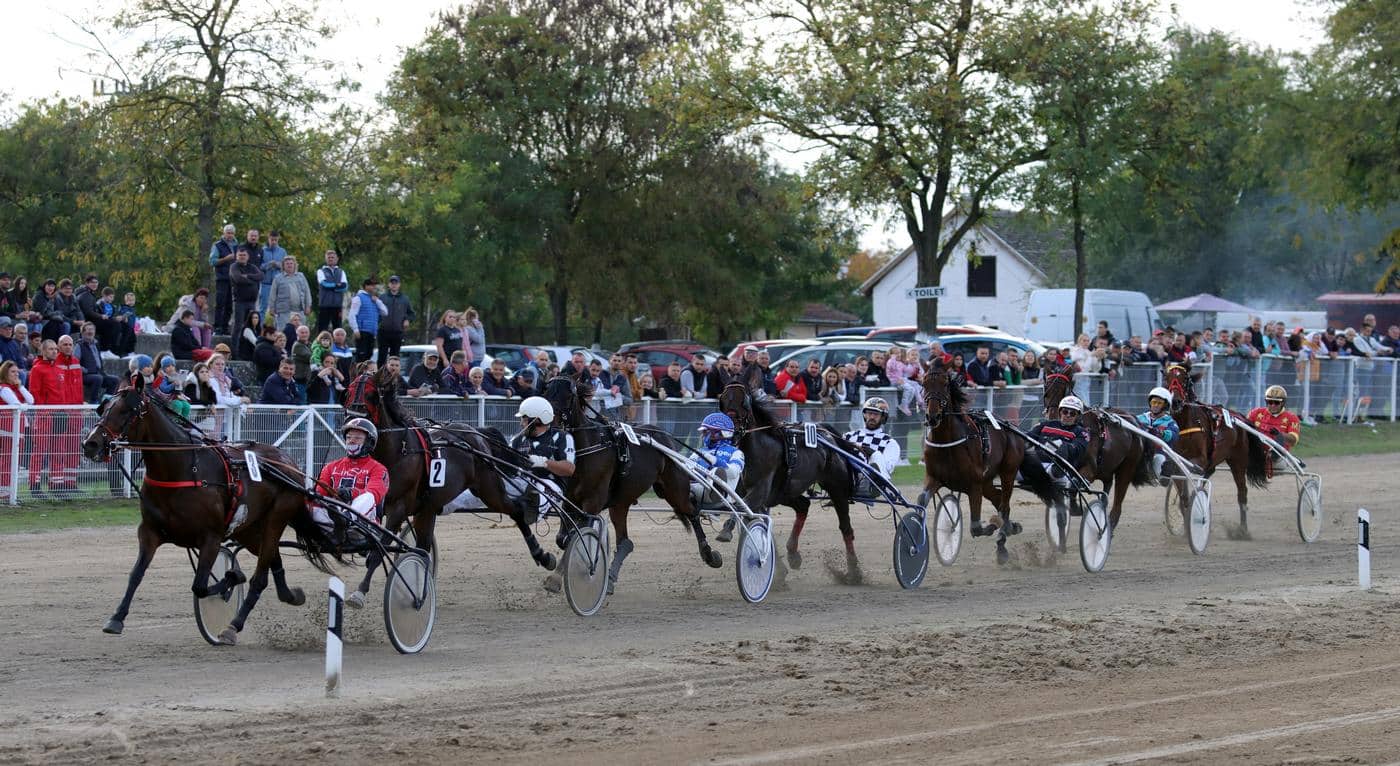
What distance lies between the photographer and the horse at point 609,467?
1150cm

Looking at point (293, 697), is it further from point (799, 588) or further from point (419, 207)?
point (419, 207)

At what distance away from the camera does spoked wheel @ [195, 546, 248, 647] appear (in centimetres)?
938

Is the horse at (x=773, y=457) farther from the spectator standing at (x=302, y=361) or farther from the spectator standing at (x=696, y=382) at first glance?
the spectator standing at (x=696, y=382)

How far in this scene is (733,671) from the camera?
29.1 feet

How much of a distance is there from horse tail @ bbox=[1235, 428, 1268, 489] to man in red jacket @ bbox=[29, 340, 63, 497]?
11.4m

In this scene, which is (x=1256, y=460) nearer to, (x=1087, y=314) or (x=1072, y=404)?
(x=1072, y=404)

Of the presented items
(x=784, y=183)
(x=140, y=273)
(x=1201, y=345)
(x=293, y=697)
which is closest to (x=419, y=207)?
(x=140, y=273)

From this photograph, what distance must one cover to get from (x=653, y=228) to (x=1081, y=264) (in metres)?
10.0

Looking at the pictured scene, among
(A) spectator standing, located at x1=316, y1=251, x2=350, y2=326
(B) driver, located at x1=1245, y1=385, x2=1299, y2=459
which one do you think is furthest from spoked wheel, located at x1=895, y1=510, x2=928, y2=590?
(A) spectator standing, located at x1=316, y1=251, x2=350, y2=326

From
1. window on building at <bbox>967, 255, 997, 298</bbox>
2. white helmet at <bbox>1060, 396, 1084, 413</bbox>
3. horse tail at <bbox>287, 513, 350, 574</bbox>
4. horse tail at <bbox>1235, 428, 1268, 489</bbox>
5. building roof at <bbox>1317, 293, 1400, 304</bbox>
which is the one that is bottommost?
horse tail at <bbox>287, 513, 350, 574</bbox>

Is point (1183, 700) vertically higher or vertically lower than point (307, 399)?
lower

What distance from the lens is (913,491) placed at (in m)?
19.9

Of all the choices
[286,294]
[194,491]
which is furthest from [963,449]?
[286,294]

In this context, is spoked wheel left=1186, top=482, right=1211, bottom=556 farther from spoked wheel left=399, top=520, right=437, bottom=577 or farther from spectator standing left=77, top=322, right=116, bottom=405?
spectator standing left=77, top=322, right=116, bottom=405
